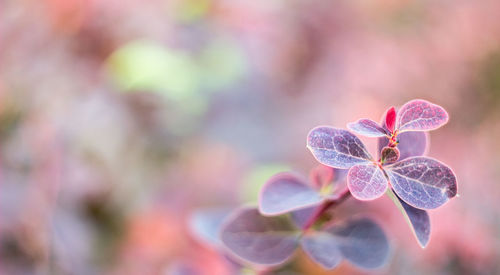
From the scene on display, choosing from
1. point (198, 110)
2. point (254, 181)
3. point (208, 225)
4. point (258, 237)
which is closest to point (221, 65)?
point (198, 110)

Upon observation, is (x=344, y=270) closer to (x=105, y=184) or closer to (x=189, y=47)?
(x=105, y=184)

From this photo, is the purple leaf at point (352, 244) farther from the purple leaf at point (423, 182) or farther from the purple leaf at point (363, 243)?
the purple leaf at point (423, 182)

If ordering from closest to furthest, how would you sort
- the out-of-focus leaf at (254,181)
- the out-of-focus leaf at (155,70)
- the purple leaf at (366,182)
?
1. the purple leaf at (366,182)
2. the out-of-focus leaf at (254,181)
3. the out-of-focus leaf at (155,70)

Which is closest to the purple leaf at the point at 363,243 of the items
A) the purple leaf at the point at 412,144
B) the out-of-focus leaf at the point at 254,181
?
the purple leaf at the point at 412,144

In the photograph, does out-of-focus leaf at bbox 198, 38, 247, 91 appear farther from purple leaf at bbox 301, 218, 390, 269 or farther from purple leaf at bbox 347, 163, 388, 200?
purple leaf at bbox 347, 163, 388, 200

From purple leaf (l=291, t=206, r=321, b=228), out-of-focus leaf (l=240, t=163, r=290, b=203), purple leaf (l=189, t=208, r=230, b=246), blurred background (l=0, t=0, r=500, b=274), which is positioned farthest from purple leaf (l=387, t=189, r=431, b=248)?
out-of-focus leaf (l=240, t=163, r=290, b=203)
